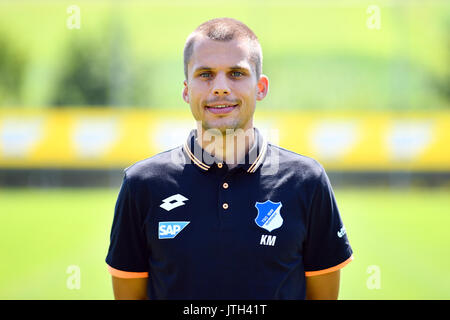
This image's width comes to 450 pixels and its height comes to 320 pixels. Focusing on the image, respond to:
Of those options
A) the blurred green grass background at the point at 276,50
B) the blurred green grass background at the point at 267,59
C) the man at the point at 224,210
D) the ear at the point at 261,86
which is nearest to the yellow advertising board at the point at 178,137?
the blurred green grass background at the point at 267,59

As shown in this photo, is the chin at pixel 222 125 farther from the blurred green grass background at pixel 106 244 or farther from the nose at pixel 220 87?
the blurred green grass background at pixel 106 244

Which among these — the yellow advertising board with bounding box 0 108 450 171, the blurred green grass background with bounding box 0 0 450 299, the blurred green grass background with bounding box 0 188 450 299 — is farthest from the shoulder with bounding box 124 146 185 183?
the yellow advertising board with bounding box 0 108 450 171

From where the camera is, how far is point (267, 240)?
70.5 inches

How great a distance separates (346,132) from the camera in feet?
43.5

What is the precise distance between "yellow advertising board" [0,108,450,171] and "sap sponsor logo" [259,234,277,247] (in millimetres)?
11059

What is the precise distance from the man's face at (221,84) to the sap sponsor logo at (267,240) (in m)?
0.36

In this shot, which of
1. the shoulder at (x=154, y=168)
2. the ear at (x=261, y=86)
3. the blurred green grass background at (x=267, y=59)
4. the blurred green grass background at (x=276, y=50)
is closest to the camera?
the shoulder at (x=154, y=168)

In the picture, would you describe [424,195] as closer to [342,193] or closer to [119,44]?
[342,193]

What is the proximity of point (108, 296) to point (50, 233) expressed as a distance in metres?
3.09

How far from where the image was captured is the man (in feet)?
5.80

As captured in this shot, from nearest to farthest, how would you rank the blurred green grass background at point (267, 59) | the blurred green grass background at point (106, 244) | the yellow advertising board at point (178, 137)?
the blurred green grass background at point (106, 244)
the blurred green grass background at point (267, 59)
the yellow advertising board at point (178, 137)

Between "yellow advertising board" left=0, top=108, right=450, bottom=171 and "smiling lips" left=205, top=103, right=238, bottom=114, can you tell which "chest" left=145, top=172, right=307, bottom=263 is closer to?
"smiling lips" left=205, top=103, right=238, bottom=114

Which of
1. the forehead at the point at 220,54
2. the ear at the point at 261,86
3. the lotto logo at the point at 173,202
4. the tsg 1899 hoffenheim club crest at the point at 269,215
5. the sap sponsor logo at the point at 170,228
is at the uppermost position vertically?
the forehead at the point at 220,54

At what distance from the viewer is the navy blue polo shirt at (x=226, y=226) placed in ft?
5.78
